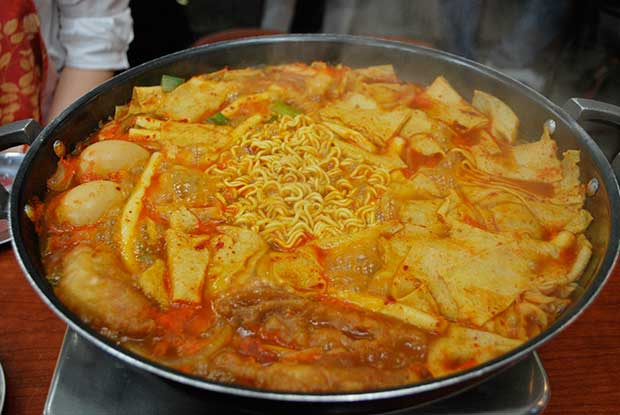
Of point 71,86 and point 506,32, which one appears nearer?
point 71,86

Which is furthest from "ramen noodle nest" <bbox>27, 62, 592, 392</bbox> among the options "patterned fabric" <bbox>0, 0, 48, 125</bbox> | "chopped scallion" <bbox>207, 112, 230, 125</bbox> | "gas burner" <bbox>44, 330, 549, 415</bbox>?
"patterned fabric" <bbox>0, 0, 48, 125</bbox>

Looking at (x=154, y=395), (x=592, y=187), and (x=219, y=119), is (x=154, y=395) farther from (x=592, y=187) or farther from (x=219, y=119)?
(x=592, y=187)

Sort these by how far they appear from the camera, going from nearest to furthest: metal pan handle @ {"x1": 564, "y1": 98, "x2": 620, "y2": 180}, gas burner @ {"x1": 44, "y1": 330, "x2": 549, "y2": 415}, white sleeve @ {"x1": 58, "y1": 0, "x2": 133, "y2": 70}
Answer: gas burner @ {"x1": 44, "y1": 330, "x2": 549, "y2": 415} < metal pan handle @ {"x1": 564, "y1": 98, "x2": 620, "y2": 180} < white sleeve @ {"x1": 58, "y1": 0, "x2": 133, "y2": 70}

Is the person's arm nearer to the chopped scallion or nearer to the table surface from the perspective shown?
the chopped scallion

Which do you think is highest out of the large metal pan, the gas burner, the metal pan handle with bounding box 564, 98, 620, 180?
the metal pan handle with bounding box 564, 98, 620, 180

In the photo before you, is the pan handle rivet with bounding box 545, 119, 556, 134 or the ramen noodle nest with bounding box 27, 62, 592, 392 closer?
the ramen noodle nest with bounding box 27, 62, 592, 392

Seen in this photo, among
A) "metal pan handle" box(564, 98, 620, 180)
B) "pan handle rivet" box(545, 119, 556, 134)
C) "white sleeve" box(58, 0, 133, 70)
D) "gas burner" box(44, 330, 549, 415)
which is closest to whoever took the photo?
"gas burner" box(44, 330, 549, 415)

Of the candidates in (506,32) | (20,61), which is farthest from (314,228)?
(506,32)

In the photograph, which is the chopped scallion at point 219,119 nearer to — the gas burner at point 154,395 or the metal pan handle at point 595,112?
the gas burner at point 154,395
